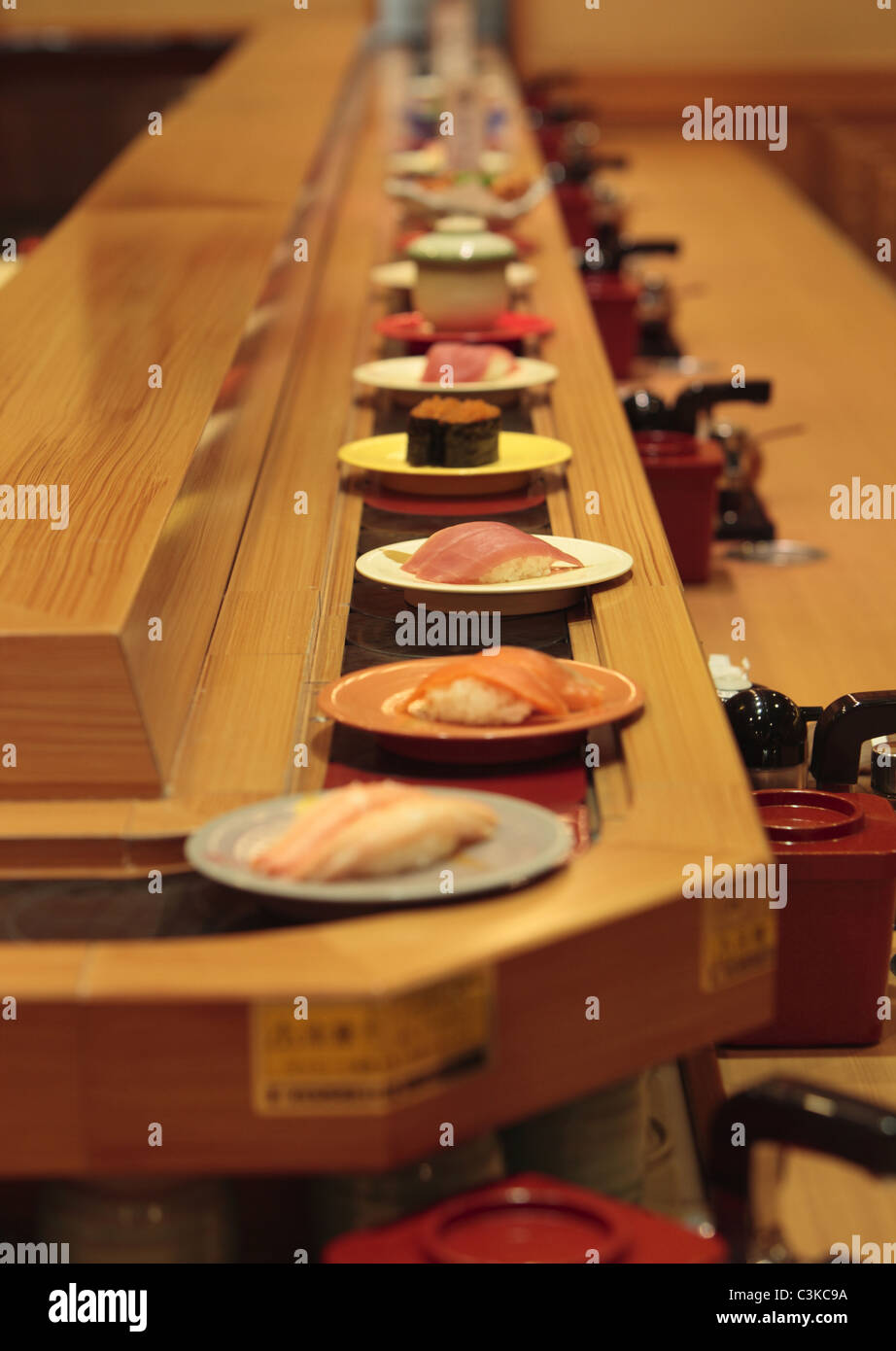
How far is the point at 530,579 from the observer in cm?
180

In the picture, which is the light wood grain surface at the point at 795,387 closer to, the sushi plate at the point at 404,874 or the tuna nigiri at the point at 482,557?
the tuna nigiri at the point at 482,557

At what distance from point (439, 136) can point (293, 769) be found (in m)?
4.90

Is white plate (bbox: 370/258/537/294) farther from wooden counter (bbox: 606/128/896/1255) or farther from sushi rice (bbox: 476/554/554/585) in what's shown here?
sushi rice (bbox: 476/554/554/585)

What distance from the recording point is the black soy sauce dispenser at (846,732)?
1909mm

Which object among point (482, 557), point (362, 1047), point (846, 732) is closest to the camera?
point (362, 1047)

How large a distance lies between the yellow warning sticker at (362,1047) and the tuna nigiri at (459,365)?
63.4 inches

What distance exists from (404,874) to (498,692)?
0.90ft

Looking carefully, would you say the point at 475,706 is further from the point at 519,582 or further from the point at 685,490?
the point at 685,490

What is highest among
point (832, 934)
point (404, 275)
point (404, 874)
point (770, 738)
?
point (404, 275)

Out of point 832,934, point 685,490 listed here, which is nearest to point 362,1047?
point 832,934

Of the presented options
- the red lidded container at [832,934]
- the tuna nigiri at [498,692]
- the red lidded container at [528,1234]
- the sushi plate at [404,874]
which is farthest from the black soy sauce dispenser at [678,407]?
the red lidded container at [528,1234]

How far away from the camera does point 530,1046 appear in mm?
1149

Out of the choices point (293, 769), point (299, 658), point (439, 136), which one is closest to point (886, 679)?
point (299, 658)

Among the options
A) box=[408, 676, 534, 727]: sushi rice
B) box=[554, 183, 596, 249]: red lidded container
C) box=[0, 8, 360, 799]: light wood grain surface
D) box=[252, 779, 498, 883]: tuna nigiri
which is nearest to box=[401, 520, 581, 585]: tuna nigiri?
box=[0, 8, 360, 799]: light wood grain surface
